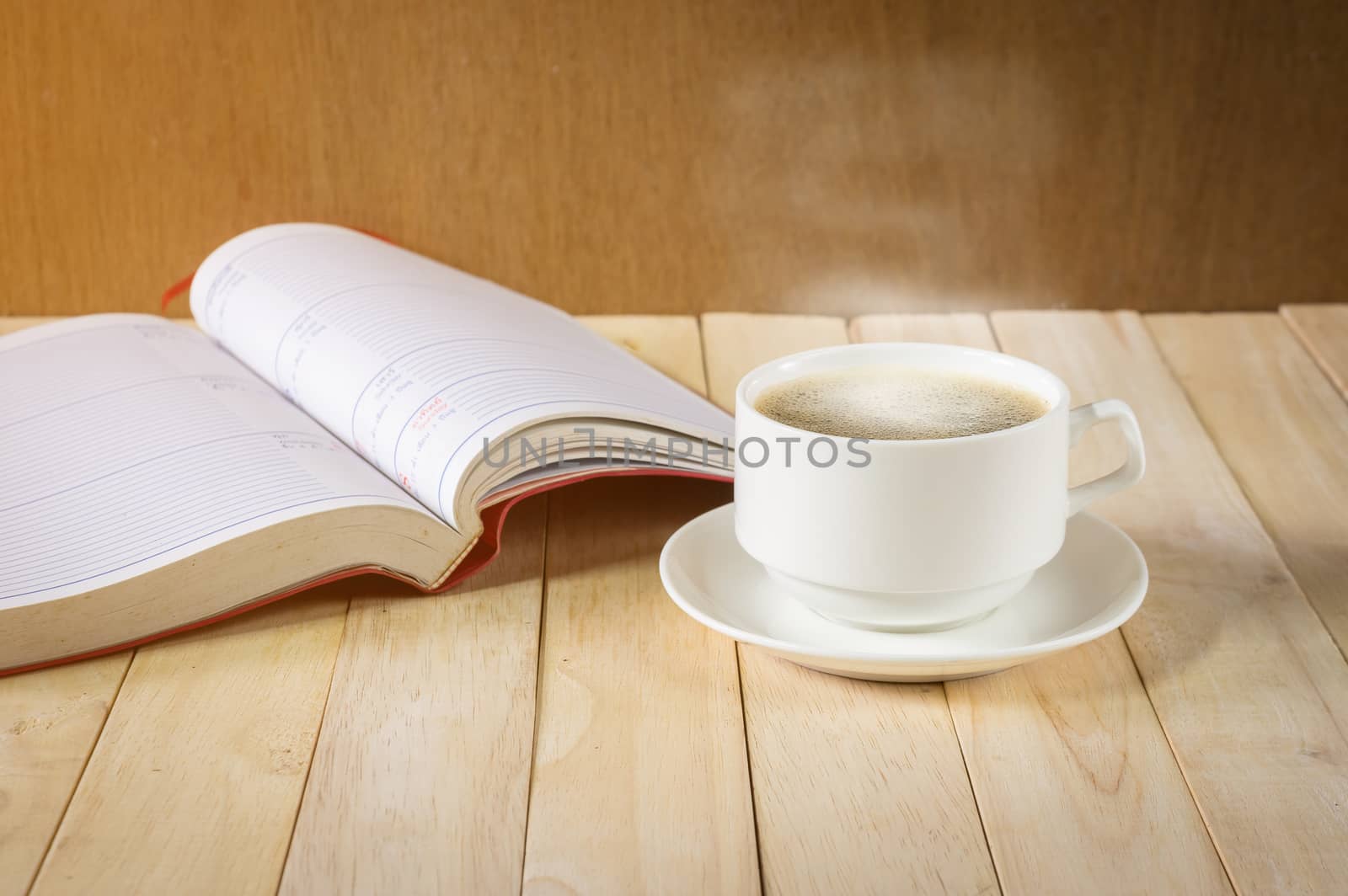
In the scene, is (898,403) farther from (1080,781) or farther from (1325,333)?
(1325,333)

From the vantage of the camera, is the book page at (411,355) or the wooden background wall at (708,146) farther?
the wooden background wall at (708,146)

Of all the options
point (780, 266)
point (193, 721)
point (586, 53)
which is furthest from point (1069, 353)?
point (193, 721)

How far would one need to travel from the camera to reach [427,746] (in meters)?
0.48

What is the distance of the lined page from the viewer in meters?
0.54

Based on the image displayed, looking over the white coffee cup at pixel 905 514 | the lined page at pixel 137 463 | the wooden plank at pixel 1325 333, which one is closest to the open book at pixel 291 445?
the lined page at pixel 137 463

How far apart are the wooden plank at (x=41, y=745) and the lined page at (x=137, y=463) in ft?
0.12

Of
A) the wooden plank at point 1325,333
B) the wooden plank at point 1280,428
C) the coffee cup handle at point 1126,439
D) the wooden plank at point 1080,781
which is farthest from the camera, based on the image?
the wooden plank at point 1325,333

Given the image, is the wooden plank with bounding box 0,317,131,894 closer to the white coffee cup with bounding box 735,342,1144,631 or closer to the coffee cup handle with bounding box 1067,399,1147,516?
the white coffee cup with bounding box 735,342,1144,631

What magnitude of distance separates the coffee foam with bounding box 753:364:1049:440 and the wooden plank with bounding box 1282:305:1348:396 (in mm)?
429

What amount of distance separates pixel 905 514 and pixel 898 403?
0.23ft

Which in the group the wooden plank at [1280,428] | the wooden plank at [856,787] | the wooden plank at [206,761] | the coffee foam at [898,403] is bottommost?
the wooden plank at [1280,428]

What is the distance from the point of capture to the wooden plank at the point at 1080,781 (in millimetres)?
415

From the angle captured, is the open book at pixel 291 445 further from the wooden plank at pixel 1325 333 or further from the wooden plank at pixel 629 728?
the wooden plank at pixel 1325 333

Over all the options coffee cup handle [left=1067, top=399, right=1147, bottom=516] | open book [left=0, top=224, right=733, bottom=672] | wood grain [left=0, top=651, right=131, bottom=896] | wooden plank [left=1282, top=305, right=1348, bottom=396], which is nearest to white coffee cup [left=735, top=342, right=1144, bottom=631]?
coffee cup handle [left=1067, top=399, right=1147, bottom=516]
